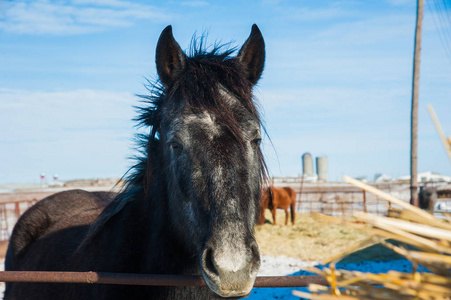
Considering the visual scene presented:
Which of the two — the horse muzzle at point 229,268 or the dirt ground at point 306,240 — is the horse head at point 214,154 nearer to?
the horse muzzle at point 229,268

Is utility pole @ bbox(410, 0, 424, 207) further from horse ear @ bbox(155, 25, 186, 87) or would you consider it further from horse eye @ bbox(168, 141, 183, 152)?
horse eye @ bbox(168, 141, 183, 152)

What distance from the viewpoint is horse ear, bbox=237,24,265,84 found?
281cm

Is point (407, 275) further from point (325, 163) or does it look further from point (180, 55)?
point (325, 163)

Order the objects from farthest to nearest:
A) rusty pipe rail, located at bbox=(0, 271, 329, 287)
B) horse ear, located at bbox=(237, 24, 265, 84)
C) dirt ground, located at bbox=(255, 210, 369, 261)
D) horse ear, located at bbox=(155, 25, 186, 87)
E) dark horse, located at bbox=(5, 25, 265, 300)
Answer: dirt ground, located at bbox=(255, 210, 369, 261), horse ear, located at bbox=(237, 24, 265, 84), horse ear, located at bbox=(155, 25, 186, 87), rusty pipe rail, located at bbox=(0, 271, 329, 287), dark horse, located at bbox=(5, 25, 265, 300)

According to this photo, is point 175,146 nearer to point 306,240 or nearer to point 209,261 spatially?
point 209,261

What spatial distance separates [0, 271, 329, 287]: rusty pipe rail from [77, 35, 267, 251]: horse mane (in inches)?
21.2

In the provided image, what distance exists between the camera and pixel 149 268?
2438 millimetres

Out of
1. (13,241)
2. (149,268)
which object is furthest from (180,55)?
(13,241)

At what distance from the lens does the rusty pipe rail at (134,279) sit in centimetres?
209

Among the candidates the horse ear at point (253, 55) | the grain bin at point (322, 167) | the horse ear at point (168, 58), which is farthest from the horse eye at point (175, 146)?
the grain bin at point (322, 167)

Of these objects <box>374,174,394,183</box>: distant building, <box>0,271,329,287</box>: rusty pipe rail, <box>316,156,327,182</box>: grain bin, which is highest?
<box>0,271,329,287</box>: rusty pipe rail

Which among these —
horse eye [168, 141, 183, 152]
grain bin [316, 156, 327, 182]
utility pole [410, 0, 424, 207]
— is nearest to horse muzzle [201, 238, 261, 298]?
horse eye [168, 141, 183, 152]

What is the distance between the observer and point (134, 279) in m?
2.09

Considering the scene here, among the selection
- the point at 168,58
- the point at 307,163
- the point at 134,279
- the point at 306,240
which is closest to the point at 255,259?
the point at 134,279
